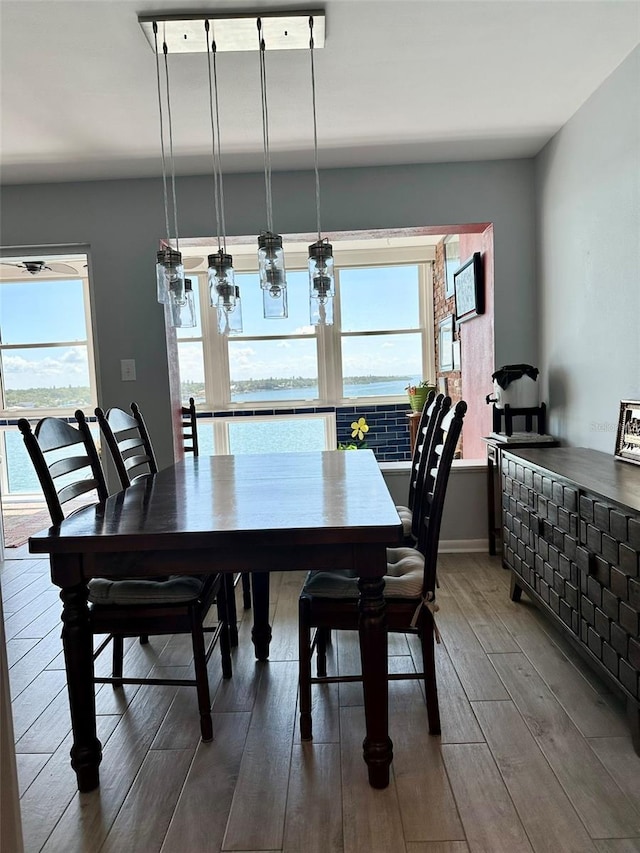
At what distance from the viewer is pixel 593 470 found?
83.4 inches

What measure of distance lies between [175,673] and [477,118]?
2929 millimetres

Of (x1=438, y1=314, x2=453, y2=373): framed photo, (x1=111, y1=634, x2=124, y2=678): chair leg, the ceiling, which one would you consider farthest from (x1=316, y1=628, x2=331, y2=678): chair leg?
(x1=438, y1=314, x2=453, y2=373): framed photo

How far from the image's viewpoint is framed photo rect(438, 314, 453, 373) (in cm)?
495

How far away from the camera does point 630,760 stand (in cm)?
160

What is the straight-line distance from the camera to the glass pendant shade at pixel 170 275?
6.97 feet

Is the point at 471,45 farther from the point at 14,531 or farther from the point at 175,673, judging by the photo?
the point at 14,531

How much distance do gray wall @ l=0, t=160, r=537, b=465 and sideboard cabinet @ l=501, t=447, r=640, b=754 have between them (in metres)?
1.27

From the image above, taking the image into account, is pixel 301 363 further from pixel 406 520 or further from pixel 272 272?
pixel 272 272

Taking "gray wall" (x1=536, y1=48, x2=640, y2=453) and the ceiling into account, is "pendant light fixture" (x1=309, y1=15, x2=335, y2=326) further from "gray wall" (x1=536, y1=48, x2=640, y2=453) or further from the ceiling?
"gray wall" (x1=536, y1=48, x2=640, y2=453)

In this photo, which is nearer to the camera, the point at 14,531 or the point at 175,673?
the point at 175,673

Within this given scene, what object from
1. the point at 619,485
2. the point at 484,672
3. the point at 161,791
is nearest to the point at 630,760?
the point at 484,672

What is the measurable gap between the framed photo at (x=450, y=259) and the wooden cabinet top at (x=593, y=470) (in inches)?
93.1

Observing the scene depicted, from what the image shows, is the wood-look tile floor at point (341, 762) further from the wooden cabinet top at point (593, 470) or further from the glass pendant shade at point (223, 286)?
the glass pendant shade at point (223, 286)

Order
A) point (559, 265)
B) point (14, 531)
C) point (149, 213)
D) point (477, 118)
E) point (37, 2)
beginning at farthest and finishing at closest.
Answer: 1. point (14, 531)
2. point (149, 213)
3. point (559, 265)
4. point (477, 118)
5. point (37, 2)
